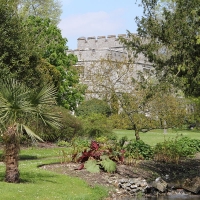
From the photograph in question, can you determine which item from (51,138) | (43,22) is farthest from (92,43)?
(51,138)

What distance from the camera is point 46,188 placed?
13070 millimetres

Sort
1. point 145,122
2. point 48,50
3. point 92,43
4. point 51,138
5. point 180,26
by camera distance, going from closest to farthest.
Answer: point 180,26
point 145,122
point 51,138
point 48,50
point 92,43

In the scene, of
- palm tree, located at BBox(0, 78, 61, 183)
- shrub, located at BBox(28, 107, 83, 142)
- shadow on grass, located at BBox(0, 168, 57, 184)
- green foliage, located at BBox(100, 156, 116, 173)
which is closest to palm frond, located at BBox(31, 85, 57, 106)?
palm tree, located at BBox(0, 78, 61, 183)

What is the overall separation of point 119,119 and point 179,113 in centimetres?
317

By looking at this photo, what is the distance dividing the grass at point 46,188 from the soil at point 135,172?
585 mm

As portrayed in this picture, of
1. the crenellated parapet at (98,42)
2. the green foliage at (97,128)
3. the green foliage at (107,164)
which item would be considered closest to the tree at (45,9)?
the crenellated parapet at (98,42)

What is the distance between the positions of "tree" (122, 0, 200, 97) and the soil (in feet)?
10.5

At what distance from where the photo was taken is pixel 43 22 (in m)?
36.9

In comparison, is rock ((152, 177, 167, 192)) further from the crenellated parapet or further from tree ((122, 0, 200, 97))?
the crenellated parapet

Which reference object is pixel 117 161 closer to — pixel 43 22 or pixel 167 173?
pixel 167 173

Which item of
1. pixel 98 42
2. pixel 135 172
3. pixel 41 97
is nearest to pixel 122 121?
pixel 135 172

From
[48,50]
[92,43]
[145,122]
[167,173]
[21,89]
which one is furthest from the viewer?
[92,43]

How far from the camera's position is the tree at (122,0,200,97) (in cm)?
1786

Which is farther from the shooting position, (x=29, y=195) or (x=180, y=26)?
(x=180, y=26)
